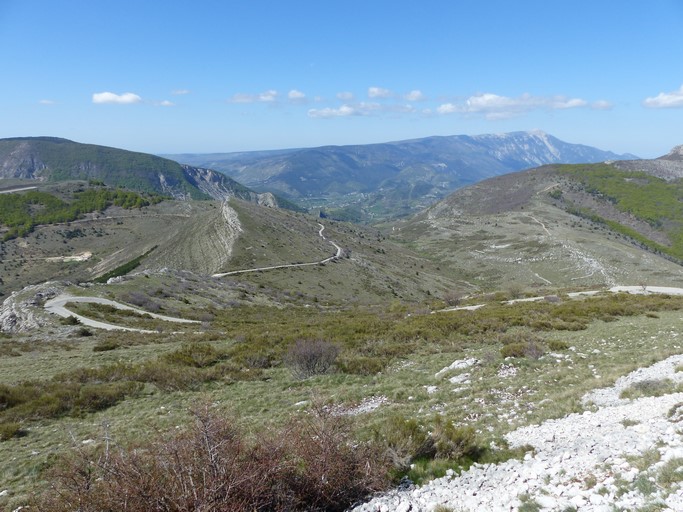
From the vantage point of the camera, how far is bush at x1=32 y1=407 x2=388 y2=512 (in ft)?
18.9

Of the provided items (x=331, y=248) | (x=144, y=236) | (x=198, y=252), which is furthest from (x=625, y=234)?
(x=144, y=236)

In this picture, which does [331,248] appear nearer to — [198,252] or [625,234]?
[198,252]

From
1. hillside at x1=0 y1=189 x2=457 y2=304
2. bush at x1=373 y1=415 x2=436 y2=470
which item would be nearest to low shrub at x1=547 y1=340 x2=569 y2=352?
bush at x1=373 y1=415 x2=436 y2=470

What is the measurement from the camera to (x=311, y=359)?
17.1 meters

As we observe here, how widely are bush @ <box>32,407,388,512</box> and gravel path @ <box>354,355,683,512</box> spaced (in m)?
0.67

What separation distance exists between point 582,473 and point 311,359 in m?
11.7

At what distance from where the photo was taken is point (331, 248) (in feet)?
333

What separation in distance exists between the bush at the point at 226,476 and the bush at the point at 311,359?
9.01 metres

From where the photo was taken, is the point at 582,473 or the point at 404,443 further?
the point at 404,443

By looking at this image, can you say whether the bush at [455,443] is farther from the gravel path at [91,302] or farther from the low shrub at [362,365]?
the gravel path at [91,302]

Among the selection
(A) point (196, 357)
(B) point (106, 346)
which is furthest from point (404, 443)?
(B) point (106, 346)

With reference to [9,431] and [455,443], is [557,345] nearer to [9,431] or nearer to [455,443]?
[455,443]

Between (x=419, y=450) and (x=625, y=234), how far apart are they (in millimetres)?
203126

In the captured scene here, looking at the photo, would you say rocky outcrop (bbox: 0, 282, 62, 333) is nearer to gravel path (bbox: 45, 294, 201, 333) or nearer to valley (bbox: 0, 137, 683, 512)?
valley (bbox: 0, 137, 683, 512)
